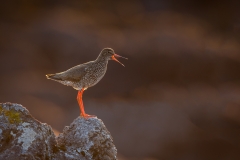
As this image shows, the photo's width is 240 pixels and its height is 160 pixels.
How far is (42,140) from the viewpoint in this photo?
5516mm

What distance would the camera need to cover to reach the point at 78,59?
28.6 metres

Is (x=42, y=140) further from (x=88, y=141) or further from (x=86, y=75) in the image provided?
(x=86, y=75)

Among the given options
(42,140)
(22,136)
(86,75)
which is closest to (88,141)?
(42,140)

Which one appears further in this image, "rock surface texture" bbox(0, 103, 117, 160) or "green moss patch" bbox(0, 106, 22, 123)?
"green moss patch" bbox(0, 106, 22, 123)

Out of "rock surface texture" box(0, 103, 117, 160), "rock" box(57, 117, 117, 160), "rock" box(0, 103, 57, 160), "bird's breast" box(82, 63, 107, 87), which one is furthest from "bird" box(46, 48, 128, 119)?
"rock" box(0, 103, 57, 160)

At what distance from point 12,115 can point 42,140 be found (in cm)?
58

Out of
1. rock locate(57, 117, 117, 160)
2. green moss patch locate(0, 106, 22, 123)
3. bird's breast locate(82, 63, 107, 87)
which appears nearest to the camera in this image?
green moss patch locate(0, 106, 22, 123)

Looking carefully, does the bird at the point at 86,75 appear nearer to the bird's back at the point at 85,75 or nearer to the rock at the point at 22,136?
the bird's back at the point at 85,75

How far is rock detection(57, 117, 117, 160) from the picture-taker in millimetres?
6207

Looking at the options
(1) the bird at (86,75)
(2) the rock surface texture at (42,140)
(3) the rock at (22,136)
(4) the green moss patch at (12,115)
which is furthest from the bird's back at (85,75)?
(4) the green moss patch at (12,115)

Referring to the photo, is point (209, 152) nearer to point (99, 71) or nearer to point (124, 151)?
point (124, 151)

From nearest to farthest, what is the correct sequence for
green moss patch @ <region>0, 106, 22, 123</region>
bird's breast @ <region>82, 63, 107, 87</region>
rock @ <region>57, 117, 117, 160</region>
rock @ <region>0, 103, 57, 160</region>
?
1. rock @ <region>0, 103, 57, 160</region>
2. green moss patch @ <region>0, 106, 22, 123</region>
3. rock @ <region>57, 117, 117, 160</region>
4. bird's breast @ <region>82, 63, 107, 87</region>

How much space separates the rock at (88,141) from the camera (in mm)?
6207

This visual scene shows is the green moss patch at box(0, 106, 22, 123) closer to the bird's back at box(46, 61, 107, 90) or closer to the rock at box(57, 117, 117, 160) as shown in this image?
the rock at box(57, 117, 117, 160)
